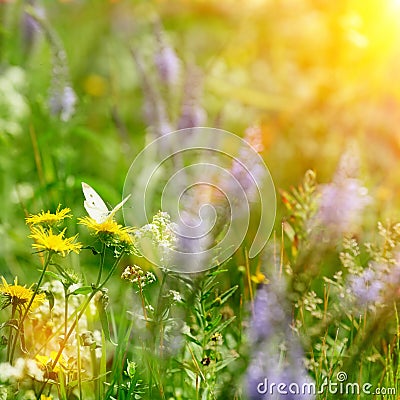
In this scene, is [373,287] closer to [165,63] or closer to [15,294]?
[15,294]

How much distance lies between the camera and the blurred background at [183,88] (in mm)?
2004

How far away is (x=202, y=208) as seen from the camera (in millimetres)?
1279

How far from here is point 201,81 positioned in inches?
82.8

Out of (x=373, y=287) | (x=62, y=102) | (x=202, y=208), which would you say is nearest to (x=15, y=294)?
(x=202, y=208)

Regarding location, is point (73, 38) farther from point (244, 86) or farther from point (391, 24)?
point (391, 24)

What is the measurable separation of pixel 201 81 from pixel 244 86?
1.12 metres

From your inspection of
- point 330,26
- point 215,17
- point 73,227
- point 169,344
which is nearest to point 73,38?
point 215,17

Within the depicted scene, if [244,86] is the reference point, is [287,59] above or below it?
above

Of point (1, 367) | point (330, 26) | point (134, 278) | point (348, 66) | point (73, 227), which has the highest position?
point (330, 26)
